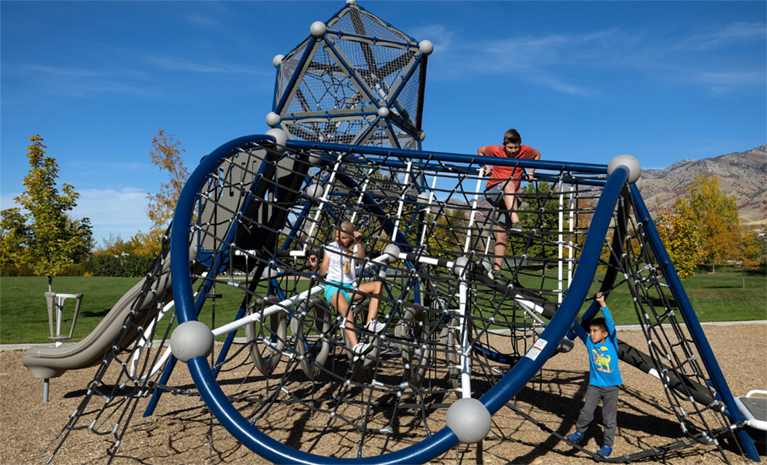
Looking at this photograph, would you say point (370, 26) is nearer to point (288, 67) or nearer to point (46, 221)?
point (288, 67)

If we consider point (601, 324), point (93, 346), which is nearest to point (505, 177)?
point (601, 324)

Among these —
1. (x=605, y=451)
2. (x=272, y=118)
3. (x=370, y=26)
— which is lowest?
(x=605, y=451)

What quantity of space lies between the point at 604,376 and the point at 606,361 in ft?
0.47

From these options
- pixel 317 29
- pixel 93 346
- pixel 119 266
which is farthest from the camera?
pixel 119 266

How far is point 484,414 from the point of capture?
105 inches

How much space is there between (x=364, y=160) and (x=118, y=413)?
401cm

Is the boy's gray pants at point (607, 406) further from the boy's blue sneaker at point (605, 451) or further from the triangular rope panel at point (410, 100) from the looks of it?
the triangular rope panel at point (410, 100)

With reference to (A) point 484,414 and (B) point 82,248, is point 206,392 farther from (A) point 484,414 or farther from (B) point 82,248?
(B) point 82,248

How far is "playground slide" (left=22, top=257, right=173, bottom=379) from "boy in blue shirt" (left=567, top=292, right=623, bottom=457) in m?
4.07

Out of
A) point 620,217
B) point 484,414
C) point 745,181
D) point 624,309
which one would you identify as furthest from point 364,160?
point 745,181

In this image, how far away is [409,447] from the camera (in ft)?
8.70

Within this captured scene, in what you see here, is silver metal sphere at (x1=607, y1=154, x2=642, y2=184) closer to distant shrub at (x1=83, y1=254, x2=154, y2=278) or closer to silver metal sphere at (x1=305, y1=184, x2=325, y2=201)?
silver metal sphere at (x1=305, y1=184, x2=325, y2=201)

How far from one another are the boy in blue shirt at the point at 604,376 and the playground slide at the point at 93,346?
4.07m

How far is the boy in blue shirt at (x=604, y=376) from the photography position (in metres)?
4.30
